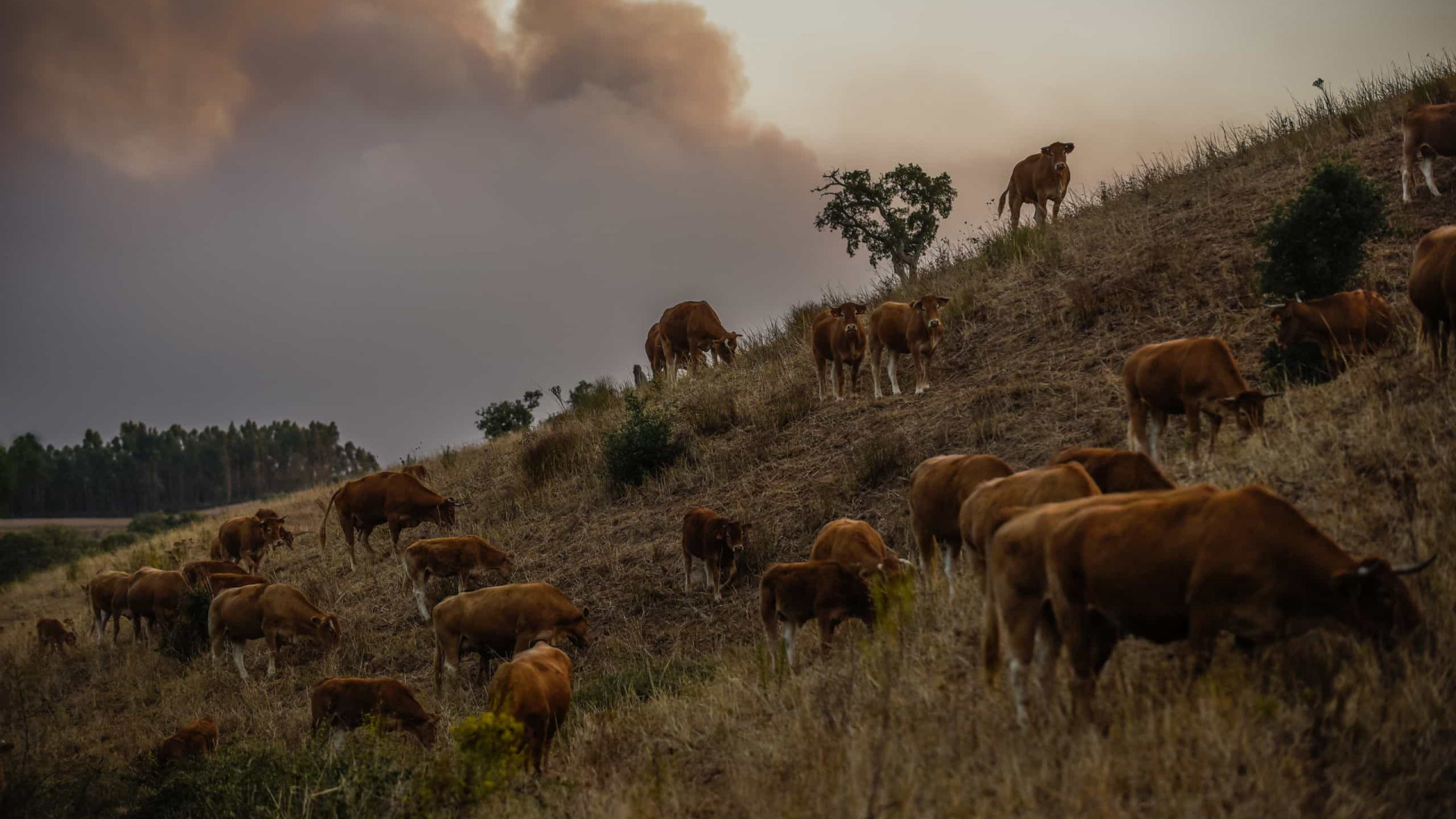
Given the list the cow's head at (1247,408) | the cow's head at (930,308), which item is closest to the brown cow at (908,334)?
the cow's head at (930,308)

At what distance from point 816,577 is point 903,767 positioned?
4.23 metres

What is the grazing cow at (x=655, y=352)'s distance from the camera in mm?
28647

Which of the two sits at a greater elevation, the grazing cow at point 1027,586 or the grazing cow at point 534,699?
the grazing cow at point 1027,586

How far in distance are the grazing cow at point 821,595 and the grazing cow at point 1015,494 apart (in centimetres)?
260

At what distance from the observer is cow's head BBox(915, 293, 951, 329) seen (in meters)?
17.8

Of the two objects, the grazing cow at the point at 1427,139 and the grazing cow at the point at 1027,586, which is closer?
the grazing cow at the point at 1027,586

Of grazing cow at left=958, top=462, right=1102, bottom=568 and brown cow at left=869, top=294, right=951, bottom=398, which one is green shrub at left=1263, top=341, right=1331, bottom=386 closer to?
brown cow at left=869, top=294, right=951, bottom=398

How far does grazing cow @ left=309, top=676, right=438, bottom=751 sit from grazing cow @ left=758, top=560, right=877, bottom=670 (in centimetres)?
374

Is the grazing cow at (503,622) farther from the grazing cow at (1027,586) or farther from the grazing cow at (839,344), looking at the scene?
the grazing cow at (839,344)

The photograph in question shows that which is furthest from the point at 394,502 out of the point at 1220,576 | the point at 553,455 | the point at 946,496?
the point at 1220,576

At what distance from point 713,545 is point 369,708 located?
511cm

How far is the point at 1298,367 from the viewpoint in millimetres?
12641

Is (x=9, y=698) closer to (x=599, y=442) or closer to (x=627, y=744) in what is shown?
(x=599, y=442)

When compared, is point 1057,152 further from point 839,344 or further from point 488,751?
point 488,751
